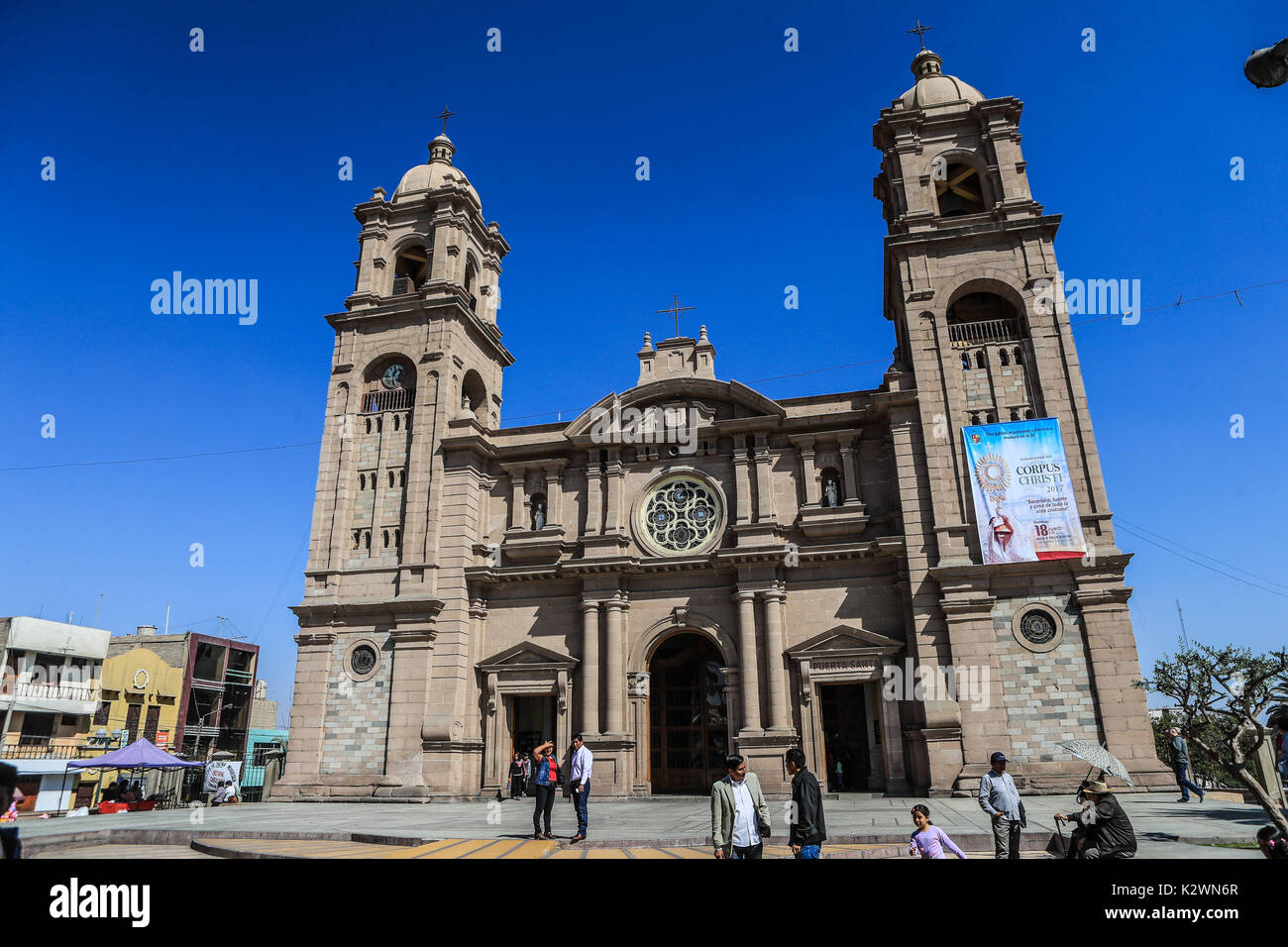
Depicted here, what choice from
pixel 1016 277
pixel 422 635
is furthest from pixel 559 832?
pixel 1016 277

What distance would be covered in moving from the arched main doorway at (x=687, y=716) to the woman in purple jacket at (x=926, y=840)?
1821 cm

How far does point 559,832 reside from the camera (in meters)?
17.0

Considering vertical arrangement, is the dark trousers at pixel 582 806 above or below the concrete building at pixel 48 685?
below

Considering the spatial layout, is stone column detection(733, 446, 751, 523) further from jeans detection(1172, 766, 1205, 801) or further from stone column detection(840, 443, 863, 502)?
jeans detection(1172, 766, 1205, 801)

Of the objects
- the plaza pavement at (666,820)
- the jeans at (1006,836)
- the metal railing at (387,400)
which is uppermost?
the metal railing at (387,400)

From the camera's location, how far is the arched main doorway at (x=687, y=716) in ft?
90.9

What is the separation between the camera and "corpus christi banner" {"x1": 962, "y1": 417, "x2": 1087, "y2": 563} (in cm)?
2511

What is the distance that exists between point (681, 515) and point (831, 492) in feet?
19.0

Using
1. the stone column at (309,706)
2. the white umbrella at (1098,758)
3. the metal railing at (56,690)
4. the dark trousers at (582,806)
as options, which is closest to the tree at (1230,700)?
the white umbrella at (1098,758)

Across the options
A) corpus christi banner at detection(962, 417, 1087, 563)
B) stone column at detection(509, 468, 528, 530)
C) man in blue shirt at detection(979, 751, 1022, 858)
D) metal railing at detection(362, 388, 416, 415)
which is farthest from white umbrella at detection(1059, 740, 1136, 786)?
metal railing at detection(362, 388, 416, 415)

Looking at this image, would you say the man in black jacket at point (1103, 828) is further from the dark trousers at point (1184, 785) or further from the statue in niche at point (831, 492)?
the statue in niche at point (831, 492)

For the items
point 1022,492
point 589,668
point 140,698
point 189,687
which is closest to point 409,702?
point 589,668

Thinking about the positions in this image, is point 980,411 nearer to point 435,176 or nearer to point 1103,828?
point 1103,828
